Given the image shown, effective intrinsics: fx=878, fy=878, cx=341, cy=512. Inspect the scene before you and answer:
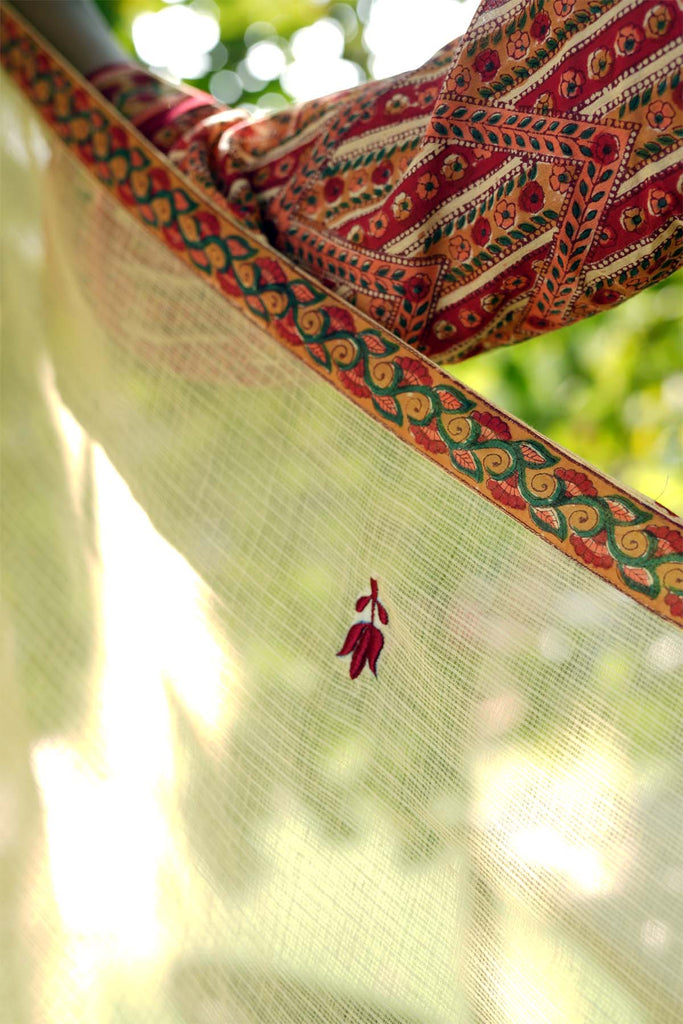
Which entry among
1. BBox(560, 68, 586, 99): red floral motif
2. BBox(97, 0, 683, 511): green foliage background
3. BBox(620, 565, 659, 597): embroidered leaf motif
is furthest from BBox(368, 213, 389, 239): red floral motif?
BBox(97, 0, 683, 511): green foliage background

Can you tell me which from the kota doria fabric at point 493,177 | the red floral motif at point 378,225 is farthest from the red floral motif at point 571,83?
the red floral motif at point 378,225

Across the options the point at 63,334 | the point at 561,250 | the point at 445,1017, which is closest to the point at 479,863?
the point at 445,1017

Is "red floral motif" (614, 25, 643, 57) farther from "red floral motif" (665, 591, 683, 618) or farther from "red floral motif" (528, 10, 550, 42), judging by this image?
"red floral motif" (665, 591, 683, 618)

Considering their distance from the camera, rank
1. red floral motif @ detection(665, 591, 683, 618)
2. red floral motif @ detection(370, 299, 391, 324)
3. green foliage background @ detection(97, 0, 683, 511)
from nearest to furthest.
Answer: red floral motif @ detection(665, 591, 683, 618) → red floral motif @ detection(370, 299, 391, 324) → green foliage background @ detection(97, 0, 683, 511)

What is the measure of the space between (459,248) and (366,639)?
0.22 m

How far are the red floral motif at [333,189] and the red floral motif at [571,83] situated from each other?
13 cm

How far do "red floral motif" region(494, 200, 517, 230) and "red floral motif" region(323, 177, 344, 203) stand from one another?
0.10 m

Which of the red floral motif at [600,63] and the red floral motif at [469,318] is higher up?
the red floral motif at [600,63]

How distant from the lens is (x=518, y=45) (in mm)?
432

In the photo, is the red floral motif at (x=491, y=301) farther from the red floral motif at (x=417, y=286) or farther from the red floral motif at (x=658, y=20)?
the red floral motif at (x=658, y=20)

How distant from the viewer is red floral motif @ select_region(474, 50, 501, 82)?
17.3 inches

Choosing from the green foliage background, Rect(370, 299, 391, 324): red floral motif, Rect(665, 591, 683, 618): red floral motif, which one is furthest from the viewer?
the green foliage background

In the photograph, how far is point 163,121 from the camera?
58 cm

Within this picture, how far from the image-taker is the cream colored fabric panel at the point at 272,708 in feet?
1.33
